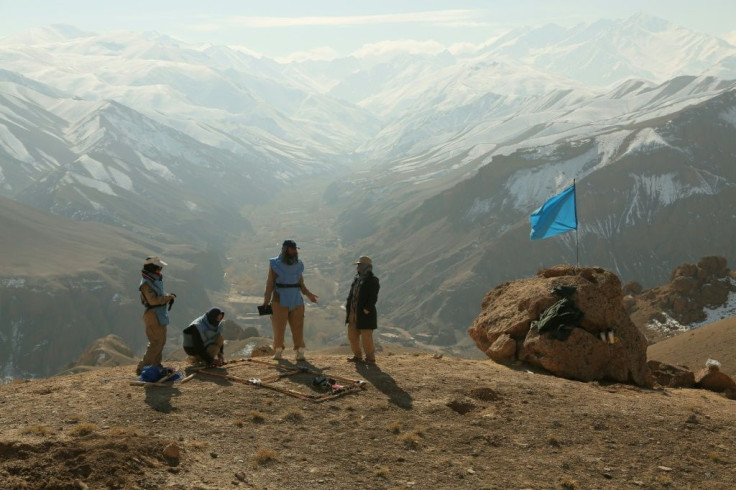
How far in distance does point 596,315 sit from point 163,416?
1116cm

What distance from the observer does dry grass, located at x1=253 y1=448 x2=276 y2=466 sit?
1107cm

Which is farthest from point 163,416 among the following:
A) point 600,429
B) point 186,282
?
point 186,282

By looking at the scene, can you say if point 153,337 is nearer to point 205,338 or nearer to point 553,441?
point 205,338

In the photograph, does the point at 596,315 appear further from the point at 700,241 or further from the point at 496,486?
the point at 700,241

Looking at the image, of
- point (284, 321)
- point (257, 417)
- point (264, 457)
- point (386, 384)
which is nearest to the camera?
point (264, 457)

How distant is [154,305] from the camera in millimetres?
15219

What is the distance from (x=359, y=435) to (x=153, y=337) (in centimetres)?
508

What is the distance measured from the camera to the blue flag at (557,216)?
941 inches

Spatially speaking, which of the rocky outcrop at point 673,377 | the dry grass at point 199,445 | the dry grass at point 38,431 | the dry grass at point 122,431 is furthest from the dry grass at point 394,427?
the rocky outcrop at point 673,377

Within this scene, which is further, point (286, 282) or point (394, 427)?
point (286, 282)

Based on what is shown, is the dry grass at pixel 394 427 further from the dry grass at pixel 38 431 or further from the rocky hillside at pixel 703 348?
the rocky hillside at pixel 703 348

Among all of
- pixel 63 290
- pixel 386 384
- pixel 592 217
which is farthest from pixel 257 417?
pixel 592 217

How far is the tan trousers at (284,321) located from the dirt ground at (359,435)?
2.90 feet

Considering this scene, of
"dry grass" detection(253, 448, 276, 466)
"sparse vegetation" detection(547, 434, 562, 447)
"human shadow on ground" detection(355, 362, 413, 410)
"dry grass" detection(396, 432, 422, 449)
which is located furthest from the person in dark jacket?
"dry grass" detection(253, 448, 276, 466)
